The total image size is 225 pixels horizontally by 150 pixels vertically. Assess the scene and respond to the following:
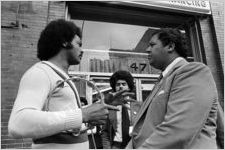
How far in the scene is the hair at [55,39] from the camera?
169 centimetres

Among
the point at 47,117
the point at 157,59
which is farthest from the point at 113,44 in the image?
the point at 47,117

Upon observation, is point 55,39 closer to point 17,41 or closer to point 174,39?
point 174,39

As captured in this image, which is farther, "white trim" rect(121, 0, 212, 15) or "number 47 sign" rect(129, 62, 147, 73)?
"number 47 sign" rect(129, 62, 147, 73)

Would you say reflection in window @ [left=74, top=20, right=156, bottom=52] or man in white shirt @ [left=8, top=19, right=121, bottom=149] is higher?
reflection in window @ [left=74, top=20, right=156, bottom=52]

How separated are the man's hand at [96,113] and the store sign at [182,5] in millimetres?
4217

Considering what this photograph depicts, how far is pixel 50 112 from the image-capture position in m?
1.29

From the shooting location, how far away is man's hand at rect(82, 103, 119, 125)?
135cm

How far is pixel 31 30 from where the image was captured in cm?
460

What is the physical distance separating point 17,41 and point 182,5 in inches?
145

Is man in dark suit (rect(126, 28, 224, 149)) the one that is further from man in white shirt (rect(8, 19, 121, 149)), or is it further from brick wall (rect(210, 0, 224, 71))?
brick wall (rect(210, 0, 224, 71))

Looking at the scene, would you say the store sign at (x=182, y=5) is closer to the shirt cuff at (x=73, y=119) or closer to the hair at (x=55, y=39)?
the hair at (x=55, y=39)

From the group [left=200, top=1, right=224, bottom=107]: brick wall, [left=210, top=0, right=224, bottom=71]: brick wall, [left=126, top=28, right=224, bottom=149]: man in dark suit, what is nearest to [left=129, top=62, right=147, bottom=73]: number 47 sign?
[left=200, top=1, right=224, bottom=107]: brick wall

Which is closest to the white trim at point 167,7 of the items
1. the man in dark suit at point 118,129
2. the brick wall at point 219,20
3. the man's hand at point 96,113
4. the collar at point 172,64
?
the brick wall at point 219,20

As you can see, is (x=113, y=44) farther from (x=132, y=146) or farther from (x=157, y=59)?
(x=132, y=146)
